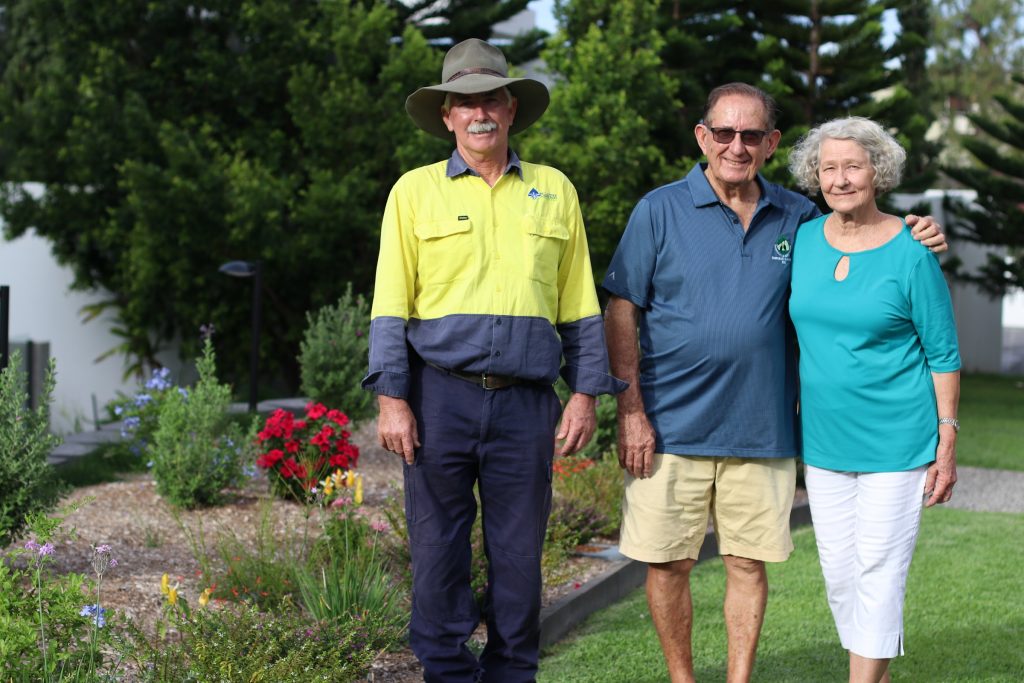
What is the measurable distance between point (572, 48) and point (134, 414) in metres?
7.60

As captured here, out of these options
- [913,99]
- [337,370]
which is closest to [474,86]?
[337,370]

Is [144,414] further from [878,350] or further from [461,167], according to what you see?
[878,350]

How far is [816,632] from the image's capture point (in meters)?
4.74

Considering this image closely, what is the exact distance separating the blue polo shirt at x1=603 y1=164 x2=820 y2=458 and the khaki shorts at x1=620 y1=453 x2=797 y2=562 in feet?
0.20

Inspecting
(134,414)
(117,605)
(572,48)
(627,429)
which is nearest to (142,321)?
(572,48)

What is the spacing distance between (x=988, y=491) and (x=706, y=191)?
21.7 feet

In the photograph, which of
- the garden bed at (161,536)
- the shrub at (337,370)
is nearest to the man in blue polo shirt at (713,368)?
the garden bed at (161,536)

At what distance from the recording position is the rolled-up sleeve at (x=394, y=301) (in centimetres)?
316

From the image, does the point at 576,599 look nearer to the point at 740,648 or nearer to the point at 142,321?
the point at 740,648

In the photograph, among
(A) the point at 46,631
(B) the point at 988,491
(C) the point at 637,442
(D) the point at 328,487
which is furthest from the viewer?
(B) the point at 988,491

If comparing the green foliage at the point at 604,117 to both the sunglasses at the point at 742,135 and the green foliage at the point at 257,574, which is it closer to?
the green foliage at the point at 257,574

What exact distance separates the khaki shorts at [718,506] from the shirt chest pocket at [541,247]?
68 centimetres

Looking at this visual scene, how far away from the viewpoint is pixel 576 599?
16.0 ft

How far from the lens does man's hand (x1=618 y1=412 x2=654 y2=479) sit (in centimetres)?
A: 350
